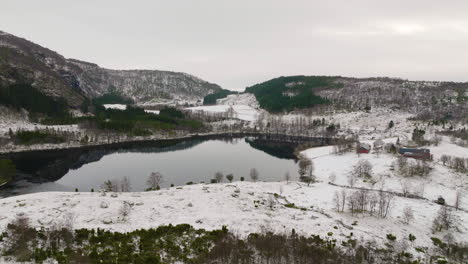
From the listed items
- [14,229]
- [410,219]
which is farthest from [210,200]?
[410,219]

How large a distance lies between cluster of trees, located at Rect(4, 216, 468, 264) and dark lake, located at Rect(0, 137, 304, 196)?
151ft

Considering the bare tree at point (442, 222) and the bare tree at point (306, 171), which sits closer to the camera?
the bare tree at point (442, 222)

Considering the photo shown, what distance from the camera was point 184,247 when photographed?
32438 mm

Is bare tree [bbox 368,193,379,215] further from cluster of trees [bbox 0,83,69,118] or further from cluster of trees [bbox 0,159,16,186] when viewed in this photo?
cluster of trees [bbox 0,83,69,118]

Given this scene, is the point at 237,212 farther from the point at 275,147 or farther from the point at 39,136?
the point at 39,136

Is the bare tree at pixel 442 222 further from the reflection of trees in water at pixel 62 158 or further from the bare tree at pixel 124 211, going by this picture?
the reflection of trees in water at pixel 62 158

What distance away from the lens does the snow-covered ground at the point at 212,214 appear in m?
38.3

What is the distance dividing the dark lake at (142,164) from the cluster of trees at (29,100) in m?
72.7

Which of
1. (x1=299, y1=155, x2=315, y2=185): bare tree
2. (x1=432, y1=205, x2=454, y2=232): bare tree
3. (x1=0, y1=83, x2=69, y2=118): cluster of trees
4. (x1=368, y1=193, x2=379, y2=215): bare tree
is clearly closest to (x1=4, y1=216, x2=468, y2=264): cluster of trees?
(x1=432, y1=205, x2=454, y2=232): bare tree

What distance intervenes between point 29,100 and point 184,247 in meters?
204

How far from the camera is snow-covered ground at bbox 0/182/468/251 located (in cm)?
3828

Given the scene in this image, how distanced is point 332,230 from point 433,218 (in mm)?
27339

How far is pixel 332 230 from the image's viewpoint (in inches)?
1610

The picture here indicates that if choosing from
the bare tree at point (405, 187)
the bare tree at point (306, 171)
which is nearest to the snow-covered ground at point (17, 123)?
the bare tree at point (306, 171)
